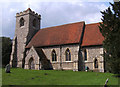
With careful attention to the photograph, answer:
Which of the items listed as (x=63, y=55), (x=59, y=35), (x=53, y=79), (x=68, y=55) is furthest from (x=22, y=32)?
(x=53, y=79)

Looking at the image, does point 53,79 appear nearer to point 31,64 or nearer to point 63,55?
point 63,55

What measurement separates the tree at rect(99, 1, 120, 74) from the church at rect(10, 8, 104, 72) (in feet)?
19.7

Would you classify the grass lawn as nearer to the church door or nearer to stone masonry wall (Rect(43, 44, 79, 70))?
stone masonry wall (Rect(43, 44, 79, 70))

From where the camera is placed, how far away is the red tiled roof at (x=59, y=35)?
2832 centimetres

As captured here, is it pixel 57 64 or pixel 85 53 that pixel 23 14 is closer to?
pixel 57 64

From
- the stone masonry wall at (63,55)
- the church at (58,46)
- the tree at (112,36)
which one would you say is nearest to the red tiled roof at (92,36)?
the church at (58,46)

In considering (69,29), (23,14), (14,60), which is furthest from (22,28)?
(69,29)

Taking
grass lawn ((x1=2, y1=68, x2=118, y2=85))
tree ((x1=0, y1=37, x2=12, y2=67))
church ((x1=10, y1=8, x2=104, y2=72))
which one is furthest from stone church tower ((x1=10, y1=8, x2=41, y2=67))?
grass lawn ((x1=2, y1=68, x2=118, y2=85))

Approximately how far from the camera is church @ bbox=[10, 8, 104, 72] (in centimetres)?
2550

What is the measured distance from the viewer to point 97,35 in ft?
88.0

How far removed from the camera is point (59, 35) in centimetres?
3062

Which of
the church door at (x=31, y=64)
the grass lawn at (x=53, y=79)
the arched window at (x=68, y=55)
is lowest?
the grass lawn at (x=53, y=79)

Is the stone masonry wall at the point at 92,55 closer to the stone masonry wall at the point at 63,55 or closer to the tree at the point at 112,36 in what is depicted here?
the stone masonry wall at the point at 63,55

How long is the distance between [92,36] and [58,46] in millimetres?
7358
